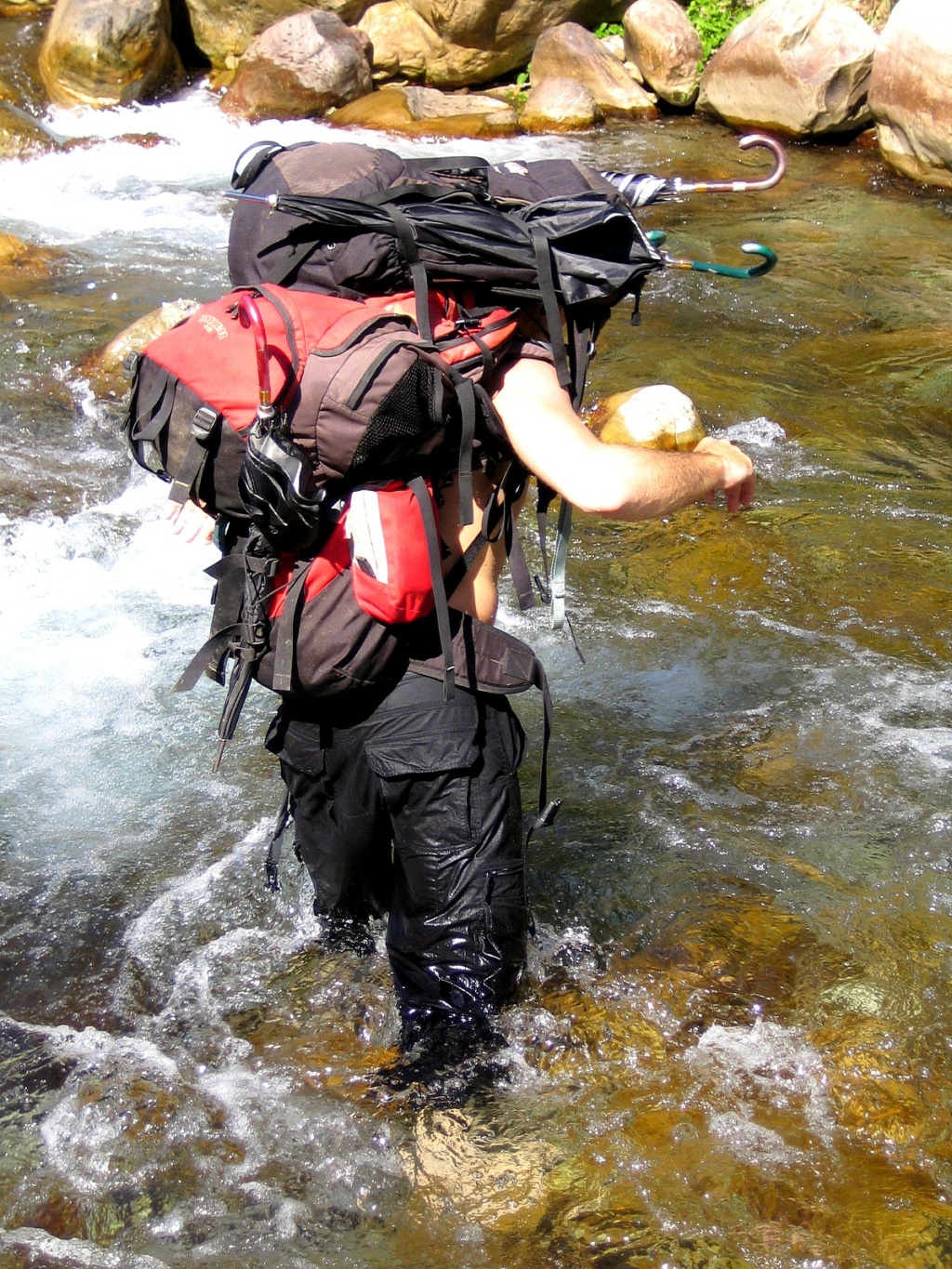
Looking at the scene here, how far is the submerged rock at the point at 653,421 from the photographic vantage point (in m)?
6.31

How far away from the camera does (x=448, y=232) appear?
245 cm

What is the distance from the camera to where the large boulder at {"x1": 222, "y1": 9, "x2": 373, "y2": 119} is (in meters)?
13.6

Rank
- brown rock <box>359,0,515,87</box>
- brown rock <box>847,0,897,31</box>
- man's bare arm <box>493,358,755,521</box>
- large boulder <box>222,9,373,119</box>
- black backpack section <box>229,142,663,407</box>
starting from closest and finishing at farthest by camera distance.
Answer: man's bare arm <box>493,358,755,521</box> → black backpack section <box>229,142,663,407</box> → brown rock <box>847,0,897,31</box> → large boulder <box>222,9,373,119</box> → brown rock <box>359,0,515,87</box>

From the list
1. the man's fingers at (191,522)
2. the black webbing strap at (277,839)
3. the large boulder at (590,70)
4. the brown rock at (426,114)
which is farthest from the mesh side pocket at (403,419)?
the large boulder at (590,70)

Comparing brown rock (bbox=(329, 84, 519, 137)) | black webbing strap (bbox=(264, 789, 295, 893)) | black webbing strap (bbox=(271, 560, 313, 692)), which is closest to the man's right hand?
black webbing strap (bbox=(271, 560, 313, 692))

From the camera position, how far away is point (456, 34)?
1444 centimetres

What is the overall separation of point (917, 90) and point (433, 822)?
11.0 metres

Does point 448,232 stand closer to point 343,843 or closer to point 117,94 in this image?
point 343,843

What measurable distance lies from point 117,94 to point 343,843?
43.1ft

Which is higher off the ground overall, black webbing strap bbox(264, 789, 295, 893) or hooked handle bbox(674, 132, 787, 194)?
hooked handle bbox(674, 132, 787, 194)

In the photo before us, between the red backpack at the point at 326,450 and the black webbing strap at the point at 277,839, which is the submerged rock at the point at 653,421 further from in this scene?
the red backpack at the point at 326,450

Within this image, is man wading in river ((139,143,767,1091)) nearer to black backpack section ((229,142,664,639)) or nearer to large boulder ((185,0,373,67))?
black backpack section ((229,142,664,639))

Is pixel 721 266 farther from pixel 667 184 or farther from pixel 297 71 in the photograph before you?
pixel 297 71

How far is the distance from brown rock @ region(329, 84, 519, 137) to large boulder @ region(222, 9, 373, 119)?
303 millimetres
